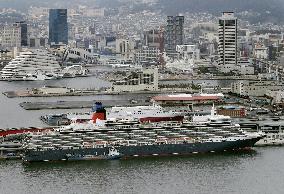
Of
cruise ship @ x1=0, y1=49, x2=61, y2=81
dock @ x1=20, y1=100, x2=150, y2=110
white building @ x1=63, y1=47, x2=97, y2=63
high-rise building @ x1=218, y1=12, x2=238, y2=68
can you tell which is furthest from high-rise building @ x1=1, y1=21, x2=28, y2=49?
dock @ x1=20, y1=100, x2=150, y2=110

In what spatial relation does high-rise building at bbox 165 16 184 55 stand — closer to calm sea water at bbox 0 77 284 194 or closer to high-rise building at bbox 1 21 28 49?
high-rise building at bbox 1 21 28 49

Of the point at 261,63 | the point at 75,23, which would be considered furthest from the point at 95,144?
the point at 75,23

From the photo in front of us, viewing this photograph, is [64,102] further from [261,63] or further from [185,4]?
[185,4]

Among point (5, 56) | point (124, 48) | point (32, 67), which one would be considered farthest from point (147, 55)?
point (32, 67)

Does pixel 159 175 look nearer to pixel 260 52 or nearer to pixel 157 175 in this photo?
pixel 157 175

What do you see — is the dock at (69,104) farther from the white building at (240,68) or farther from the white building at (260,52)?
the white building at (260,52)
